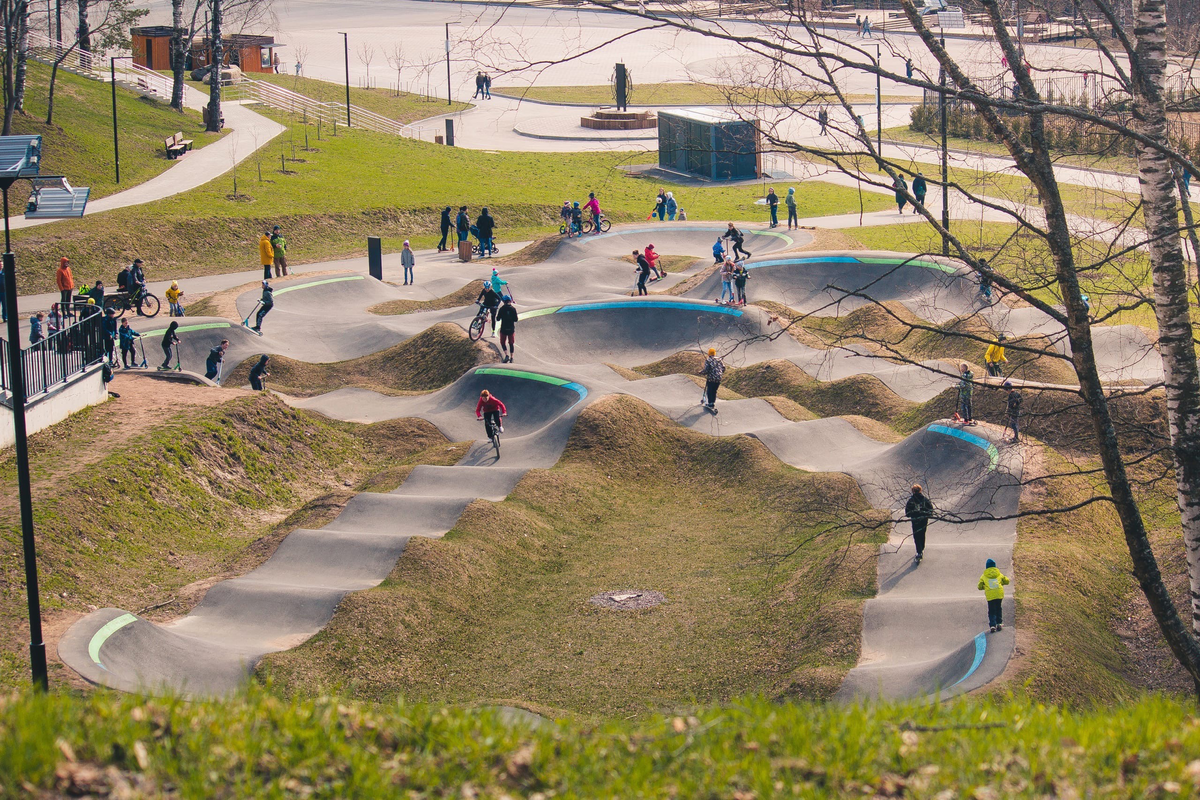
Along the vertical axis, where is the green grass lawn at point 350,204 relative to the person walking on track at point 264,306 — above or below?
above

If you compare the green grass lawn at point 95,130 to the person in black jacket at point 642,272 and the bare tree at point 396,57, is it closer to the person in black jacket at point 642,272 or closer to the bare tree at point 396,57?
the person in black jacket at point 642,272

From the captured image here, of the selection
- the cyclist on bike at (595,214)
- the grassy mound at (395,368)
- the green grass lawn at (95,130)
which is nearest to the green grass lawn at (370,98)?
the green grass lawn at (95,130)

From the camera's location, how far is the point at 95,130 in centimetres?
4953

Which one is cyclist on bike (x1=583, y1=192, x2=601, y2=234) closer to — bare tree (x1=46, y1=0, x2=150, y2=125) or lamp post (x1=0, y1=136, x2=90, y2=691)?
bare tree (x1=46, y1=0, x2=150, y2=125)

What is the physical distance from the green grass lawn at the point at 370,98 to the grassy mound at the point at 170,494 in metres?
48.3

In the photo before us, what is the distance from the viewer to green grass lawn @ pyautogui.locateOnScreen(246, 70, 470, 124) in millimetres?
69188

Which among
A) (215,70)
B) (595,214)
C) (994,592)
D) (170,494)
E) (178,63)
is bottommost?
(170,494)

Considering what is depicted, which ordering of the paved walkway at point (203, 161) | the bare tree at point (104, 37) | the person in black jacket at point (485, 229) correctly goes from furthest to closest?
the bare tree at point (104, 37) < the paved walkway at point (203, 161) < the person in black jacket at point (485, 229)

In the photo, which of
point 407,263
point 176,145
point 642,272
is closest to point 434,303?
point 407,263

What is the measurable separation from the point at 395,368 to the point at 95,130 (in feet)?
95.1

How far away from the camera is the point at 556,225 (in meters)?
49.4

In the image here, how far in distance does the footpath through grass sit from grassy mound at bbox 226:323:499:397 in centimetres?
2209

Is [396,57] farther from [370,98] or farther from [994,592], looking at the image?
[994,592]

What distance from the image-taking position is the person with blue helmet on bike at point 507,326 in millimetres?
27250
